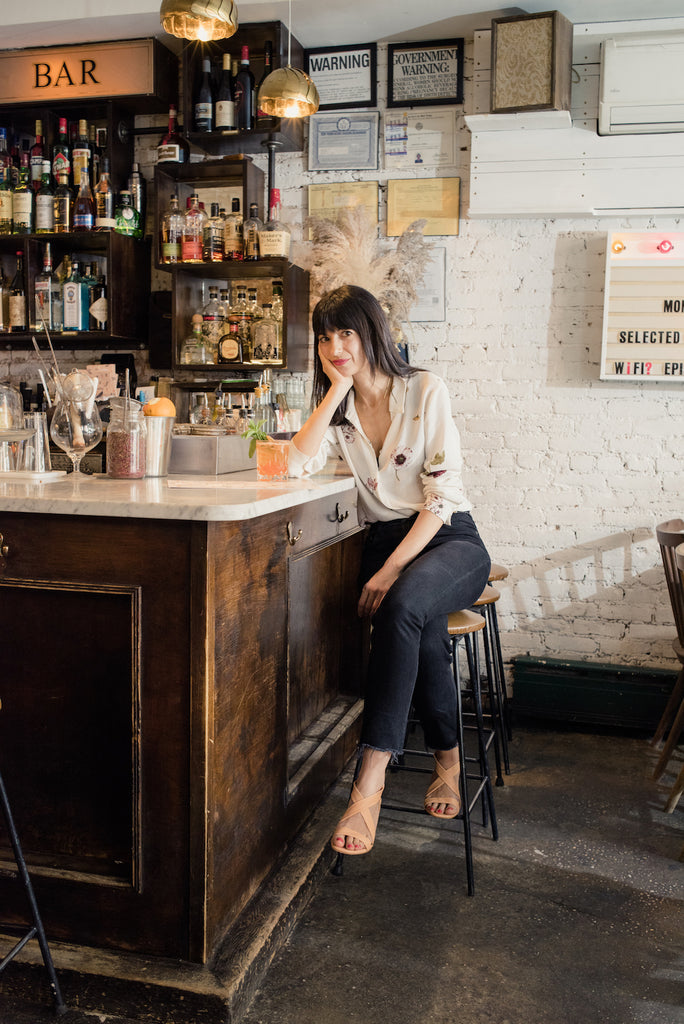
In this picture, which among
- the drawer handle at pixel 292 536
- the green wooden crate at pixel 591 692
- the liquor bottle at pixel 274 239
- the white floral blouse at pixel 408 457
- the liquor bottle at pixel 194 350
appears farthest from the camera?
the liquor bottle at pixel 194 350

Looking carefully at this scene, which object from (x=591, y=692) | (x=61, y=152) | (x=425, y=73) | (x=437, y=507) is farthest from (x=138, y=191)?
(x=591, y=692)

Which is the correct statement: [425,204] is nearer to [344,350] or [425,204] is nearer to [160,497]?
[344,350]

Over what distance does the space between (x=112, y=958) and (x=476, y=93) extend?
11.3ft

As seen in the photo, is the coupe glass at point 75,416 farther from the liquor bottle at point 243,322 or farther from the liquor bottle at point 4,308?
the liquor bottle at point 4,308

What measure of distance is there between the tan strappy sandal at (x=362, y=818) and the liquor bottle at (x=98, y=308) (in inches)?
103

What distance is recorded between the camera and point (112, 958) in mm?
1757

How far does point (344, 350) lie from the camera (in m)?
2.47

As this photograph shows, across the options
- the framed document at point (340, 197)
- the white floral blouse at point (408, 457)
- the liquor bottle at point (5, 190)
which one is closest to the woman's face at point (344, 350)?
the white floral blouse at point (408, 457)

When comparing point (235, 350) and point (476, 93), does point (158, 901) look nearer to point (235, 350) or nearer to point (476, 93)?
point (235, 350)

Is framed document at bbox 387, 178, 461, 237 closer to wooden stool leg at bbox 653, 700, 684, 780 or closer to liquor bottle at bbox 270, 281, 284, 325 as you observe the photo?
liquor bottle at bbox 270, 281, 284, 325

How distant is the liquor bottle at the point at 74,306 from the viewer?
12.9 ft

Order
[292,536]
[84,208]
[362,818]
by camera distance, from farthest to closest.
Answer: [84,208], [292,536], [362,818]

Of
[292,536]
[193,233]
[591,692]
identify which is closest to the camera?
[292,536]

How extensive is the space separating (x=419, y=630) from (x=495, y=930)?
741 millimetres
